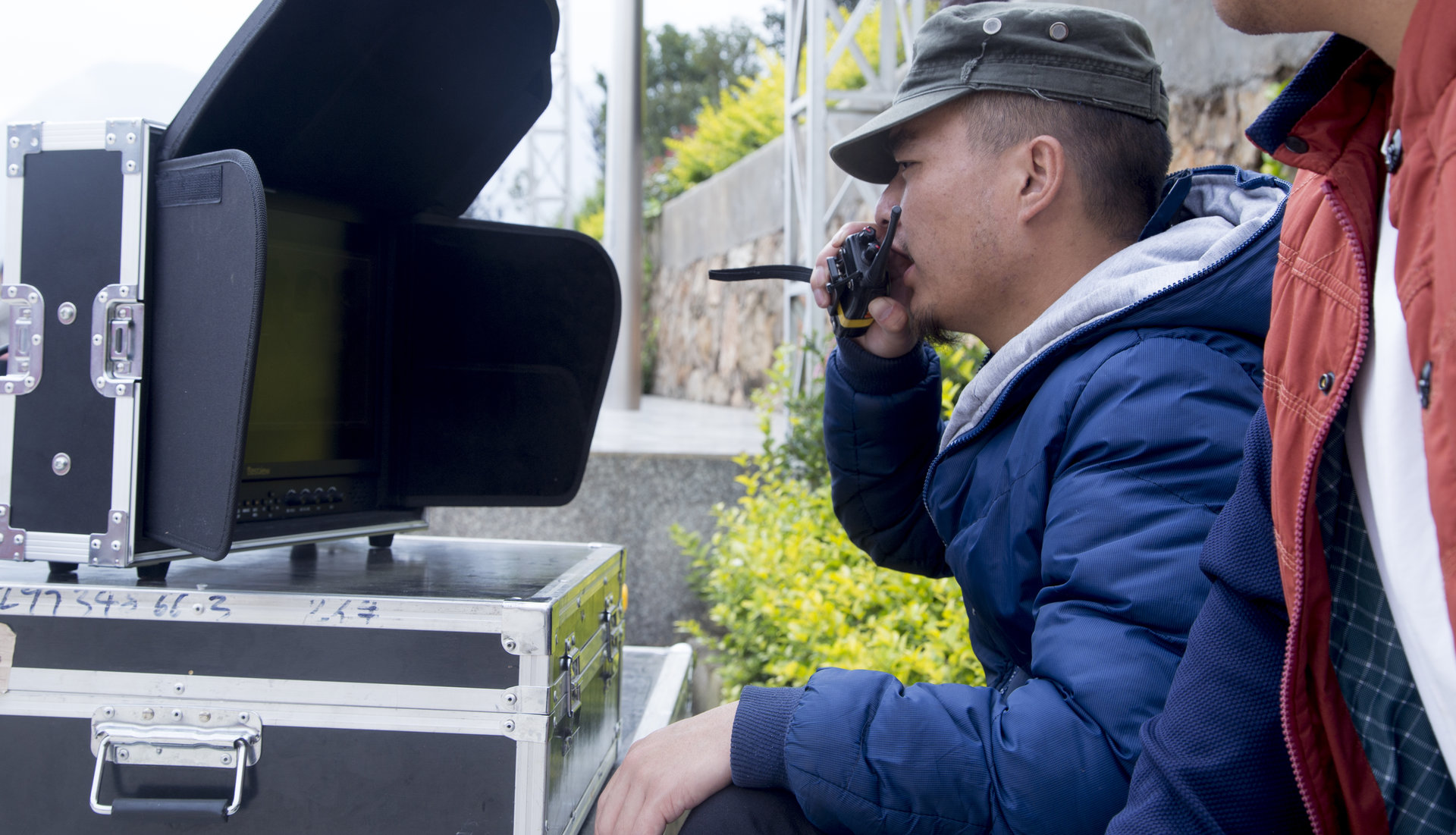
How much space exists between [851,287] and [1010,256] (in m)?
0.27

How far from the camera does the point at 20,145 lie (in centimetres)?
128

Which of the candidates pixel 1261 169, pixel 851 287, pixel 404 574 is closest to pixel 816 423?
pixel 1261 169

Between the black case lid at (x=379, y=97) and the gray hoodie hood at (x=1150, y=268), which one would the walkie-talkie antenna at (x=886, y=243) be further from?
the black case lid at (x=379, y=97)

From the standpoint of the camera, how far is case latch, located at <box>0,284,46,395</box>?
1.27m

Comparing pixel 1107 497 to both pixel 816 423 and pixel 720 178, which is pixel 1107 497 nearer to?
pixel 816 423

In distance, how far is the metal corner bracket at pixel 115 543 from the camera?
125 cm

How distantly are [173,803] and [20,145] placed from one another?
2.80ft

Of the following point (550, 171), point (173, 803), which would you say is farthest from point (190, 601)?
point (550, 171)

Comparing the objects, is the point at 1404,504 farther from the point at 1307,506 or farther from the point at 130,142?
the point at 130,142

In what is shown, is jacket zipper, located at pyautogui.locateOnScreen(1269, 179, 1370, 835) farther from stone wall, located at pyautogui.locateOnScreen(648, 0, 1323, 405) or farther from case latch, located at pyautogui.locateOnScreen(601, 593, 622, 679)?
stone wall, located at pyautogui.locateOnScreen(648, 0, 1323, 405)

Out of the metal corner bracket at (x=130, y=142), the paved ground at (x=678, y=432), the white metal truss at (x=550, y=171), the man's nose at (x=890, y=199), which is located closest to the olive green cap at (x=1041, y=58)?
the man's nose at (x=890, y=199)

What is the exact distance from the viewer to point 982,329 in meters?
1.52

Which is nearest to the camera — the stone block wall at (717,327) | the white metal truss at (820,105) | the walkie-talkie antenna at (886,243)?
the walkie-talkie antenna at (886,243)

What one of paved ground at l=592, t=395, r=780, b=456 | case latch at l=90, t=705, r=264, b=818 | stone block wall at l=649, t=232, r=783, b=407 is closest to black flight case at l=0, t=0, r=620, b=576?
case latch at l=90, t=705, r=264, b=818
